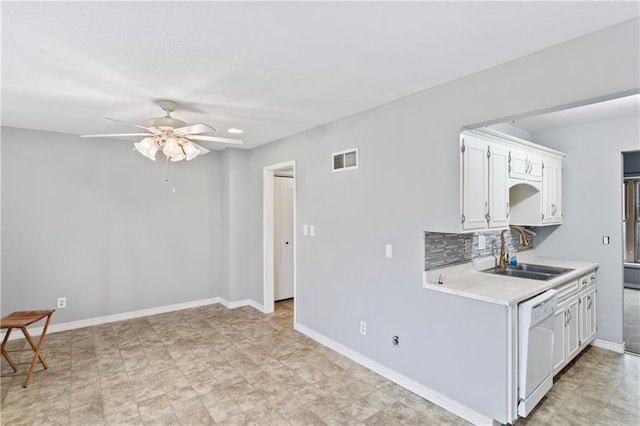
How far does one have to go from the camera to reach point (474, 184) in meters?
2.67

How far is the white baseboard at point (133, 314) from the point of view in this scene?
407 cm

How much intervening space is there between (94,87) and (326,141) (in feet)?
7.14

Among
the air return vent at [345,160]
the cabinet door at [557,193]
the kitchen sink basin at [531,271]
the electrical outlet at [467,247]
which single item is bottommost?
the kitchen sink basin at [531,271]

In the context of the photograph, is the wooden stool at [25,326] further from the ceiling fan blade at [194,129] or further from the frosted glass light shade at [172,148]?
the ceiling fan blade at [194,129]

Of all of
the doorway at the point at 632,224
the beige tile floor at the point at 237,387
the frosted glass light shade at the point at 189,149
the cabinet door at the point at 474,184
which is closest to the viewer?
the beige tile floor at the point at 237,387

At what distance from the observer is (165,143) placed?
114 inches

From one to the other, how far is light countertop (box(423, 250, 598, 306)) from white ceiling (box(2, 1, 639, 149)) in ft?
5.23

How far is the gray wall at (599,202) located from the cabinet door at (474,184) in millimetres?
1875

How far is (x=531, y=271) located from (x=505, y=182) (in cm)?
116

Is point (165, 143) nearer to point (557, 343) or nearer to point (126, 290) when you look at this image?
point (126, 290)

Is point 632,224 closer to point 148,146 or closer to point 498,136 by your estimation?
point 498,136

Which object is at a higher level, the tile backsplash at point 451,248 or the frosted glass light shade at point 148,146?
the frosted glass light shade at point 148,146

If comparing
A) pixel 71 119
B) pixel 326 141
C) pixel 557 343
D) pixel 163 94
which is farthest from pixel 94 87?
pixel 557 343

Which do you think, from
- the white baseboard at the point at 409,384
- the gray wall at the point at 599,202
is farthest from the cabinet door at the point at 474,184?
the gray wall at the point at 599,202
